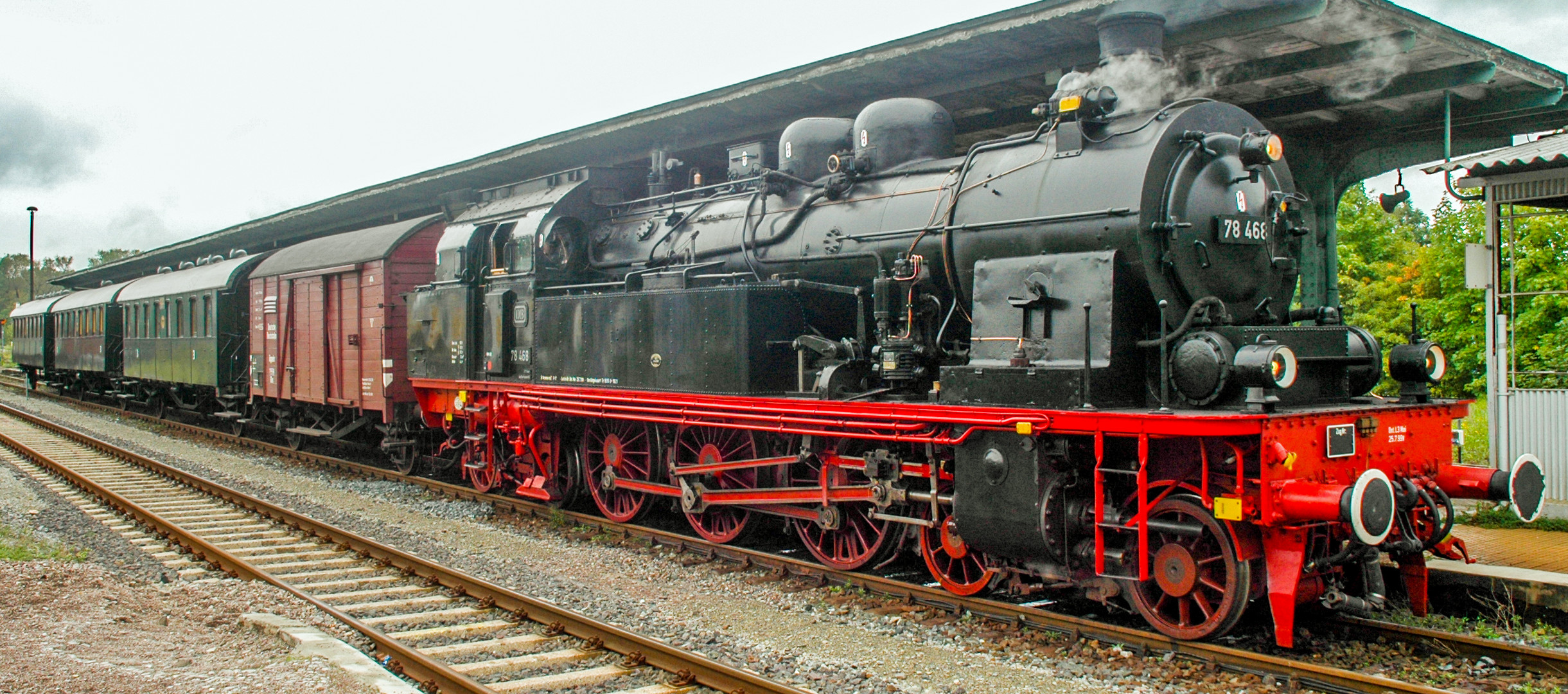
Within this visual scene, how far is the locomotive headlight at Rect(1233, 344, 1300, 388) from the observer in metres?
5.27

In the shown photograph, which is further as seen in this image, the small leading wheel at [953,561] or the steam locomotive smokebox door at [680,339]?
the steam locomotive smokebox door at [680,339]

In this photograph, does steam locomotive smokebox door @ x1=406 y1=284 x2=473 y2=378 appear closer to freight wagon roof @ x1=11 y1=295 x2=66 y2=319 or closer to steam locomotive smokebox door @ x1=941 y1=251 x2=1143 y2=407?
steam locomotive smokebox door @ x1=941 y1=251 x2=1143 y2=407

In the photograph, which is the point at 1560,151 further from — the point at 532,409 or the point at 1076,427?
the point at 532,409

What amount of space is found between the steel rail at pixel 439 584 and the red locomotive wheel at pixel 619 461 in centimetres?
212

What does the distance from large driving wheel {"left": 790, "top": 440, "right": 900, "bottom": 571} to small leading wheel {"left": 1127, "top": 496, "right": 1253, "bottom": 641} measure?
6.59 ft

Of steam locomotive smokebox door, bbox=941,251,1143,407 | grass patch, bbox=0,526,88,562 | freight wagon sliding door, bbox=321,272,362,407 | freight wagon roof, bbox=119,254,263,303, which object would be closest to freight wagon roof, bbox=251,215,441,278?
freight wagon sliding door, bbox=321,272,362,407

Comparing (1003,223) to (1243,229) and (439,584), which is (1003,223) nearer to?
(1243,229)

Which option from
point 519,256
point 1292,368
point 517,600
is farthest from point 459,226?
point 1292,368

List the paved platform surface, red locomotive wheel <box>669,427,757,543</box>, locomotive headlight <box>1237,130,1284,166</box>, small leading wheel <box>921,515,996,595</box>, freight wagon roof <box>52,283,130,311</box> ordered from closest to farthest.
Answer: locomotive headlight <box>1237,130,1284,166</box> → small leading wheel <box>921,515,996,595</box> → the paved platform surface → red locomotive wheel <box>669,427,757,543</box> → freight wagon roof <box>52,283,130,311</box>

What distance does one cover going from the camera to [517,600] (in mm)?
6789

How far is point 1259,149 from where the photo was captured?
6.07m

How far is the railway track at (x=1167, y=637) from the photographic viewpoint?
504 centimetres

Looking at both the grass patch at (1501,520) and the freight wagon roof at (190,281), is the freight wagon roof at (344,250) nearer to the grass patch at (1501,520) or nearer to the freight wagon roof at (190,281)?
the freight wagon roof at (190,281)

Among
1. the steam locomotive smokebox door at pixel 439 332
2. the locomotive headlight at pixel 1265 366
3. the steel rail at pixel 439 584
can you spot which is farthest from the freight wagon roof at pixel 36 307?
the locomotive headlight at pixel 1265 366
